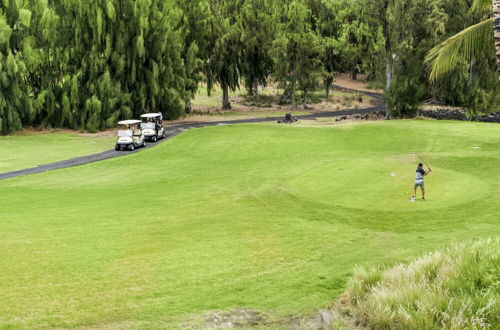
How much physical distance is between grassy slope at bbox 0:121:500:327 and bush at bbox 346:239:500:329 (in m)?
1.59

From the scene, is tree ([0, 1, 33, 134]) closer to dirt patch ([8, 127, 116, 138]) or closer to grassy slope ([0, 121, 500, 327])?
dirt patch ([8, 127, 116, 138])

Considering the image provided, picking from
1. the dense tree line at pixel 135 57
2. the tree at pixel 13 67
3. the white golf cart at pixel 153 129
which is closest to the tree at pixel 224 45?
the dense tree line at pixel 135 57

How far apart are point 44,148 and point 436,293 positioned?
39.3 metres

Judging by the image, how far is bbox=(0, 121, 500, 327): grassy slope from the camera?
1194cm

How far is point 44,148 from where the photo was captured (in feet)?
141

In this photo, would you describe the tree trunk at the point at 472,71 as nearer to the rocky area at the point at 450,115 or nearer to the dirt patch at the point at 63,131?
the rocky area at the point at 450,115

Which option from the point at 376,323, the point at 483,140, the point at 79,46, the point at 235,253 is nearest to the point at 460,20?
the point at 483,140

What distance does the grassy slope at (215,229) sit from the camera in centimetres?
1194

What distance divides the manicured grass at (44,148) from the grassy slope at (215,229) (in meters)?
4.96

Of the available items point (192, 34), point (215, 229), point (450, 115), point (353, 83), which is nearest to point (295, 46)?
point (192, 34)

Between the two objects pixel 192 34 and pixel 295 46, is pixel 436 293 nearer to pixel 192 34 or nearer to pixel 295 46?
pixel 192 34

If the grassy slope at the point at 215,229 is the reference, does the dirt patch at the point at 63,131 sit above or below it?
above

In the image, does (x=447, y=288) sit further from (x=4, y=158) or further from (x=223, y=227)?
(x=4, y=158)

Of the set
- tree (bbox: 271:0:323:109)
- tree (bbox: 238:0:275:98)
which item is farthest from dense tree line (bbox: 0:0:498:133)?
tree (bbox: 238:0:275:98)
